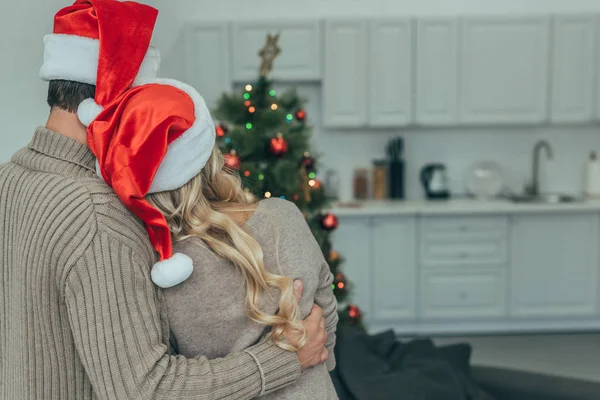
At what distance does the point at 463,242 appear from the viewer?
4520 mm

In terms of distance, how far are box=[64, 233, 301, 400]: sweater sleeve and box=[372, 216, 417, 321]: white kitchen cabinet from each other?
11.5 feet

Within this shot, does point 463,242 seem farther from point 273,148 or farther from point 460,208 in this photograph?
point 273,148

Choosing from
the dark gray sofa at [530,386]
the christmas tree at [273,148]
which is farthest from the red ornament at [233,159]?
the dark gray sofa at [530,386]

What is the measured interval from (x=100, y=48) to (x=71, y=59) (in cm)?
6

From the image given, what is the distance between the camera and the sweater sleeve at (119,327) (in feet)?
3.41

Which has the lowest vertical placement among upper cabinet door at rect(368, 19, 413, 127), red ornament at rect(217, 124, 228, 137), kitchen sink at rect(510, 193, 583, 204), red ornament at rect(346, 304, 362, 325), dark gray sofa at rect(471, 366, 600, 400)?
dark gray sofa at rect(471, 366, 600, 400)

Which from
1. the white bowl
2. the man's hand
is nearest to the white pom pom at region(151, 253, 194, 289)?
the man's hand

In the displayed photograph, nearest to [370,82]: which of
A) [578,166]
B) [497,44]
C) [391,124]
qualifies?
[391,124]

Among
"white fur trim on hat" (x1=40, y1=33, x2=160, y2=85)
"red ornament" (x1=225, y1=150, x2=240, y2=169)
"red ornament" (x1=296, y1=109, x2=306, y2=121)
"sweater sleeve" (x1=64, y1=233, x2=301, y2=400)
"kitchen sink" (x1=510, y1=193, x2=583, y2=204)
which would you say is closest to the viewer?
"sweater sleeve" (x1=64, y1=233, x2=301, y2=400)

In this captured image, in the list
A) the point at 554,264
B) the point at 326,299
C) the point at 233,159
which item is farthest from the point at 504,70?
the point at 326,299

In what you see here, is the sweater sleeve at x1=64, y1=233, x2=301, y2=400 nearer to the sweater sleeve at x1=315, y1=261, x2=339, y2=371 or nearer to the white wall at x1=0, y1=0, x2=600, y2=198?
the sweater sleeve at x1=315, y1=261, x2=339, y2=371

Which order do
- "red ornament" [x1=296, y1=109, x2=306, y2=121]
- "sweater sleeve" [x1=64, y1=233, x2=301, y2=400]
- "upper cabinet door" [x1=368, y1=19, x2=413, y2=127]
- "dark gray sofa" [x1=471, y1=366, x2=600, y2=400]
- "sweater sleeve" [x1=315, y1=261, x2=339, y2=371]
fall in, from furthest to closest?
"upper cabinet door" [x1=368, y1=19, x2=413, y2=127] < "red ornament" [x1=296, y1=109, x2=306, y2=121] < "dark gray sofa" [x1=471, y1=366, x2=600, y2=400] < "sweater sleeve" [x1=315, y1=261, x2=339, y2=371] < "sweater sleeve" [x1=64, y1=233, x2=301, y2=400]

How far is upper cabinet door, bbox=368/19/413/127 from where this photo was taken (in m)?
4.56

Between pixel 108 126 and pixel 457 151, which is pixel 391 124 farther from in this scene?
pixel 108 126
